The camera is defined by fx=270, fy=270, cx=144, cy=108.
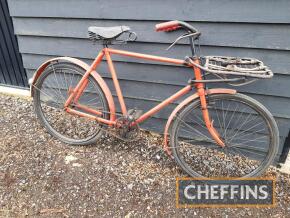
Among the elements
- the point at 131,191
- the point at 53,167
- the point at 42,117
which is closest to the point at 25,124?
Result: the point at 42,117

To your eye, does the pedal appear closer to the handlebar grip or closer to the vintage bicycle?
the vintage bicycle

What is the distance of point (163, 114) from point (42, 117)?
4.11 ft

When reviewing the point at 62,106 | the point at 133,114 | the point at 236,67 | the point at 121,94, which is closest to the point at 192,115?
the point at 133,114

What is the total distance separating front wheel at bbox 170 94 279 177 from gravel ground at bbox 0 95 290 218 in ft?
0.66

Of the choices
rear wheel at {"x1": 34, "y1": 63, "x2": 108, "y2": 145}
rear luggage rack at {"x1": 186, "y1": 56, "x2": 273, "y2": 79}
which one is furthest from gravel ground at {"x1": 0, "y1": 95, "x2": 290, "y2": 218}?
rear luggage rack at {"x1": 186, "y1": 56, "x2": 273, "y2": 79}

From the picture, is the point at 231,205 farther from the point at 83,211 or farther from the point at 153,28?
the point at 153,28

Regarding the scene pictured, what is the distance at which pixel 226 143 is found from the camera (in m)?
2.24

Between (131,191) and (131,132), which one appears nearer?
(131,191)

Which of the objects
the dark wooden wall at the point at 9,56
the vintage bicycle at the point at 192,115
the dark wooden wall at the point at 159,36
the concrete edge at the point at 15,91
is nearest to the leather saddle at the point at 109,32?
the vintage bicycle at the point at 192,115

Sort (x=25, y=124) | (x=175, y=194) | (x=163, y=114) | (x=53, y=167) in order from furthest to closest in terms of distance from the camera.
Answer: (x=25, y=124), (x=163, y=114), (x=53, y=167), (x=175, y=194)

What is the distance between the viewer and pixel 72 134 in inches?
112

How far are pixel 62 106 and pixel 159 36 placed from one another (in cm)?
118

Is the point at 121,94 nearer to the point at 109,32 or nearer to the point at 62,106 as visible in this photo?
the point at 109,32

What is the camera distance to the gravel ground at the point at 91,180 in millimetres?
2102
